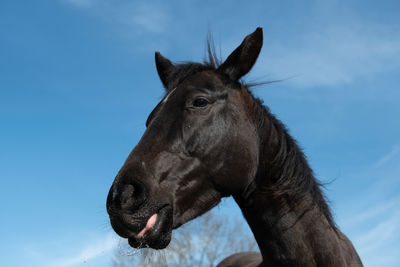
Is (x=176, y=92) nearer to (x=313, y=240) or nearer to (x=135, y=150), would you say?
(x=135, y=150)

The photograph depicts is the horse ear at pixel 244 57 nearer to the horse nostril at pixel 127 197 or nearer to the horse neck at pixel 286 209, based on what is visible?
the horse neck at pixel 286 209

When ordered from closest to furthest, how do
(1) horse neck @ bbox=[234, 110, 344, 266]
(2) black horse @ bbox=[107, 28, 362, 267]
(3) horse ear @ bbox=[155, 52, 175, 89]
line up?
(2) black horse @ bbox=[107, 28, 362, 267]
(1) horse neck @ bbox=[234, 110, 344, 266]
(3) horse ear @ bbox=[155, 52, 175, 89]

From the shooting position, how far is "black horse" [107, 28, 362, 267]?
2.87 metres

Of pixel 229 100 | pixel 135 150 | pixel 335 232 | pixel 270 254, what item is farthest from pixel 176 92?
pixel 335 232

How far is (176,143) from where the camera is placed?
3168mm

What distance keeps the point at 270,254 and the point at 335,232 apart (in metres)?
0.61

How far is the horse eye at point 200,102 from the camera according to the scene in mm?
3365

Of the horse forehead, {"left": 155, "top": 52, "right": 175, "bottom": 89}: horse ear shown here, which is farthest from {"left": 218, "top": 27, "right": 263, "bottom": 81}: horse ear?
{"left": 155, "top": 52, "right": 175, "bottom": 89}: horse ear

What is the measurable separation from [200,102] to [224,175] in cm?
64

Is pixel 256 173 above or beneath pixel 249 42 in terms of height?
beneath

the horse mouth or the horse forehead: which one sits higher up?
the horse forehead

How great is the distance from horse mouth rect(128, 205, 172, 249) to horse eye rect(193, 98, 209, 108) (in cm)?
88

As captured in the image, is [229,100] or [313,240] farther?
[229,100]

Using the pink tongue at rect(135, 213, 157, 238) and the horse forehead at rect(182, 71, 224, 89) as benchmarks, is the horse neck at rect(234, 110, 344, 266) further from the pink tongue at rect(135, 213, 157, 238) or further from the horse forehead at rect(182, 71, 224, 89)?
the pink tongue at rect(135, 213, 157, 238)
